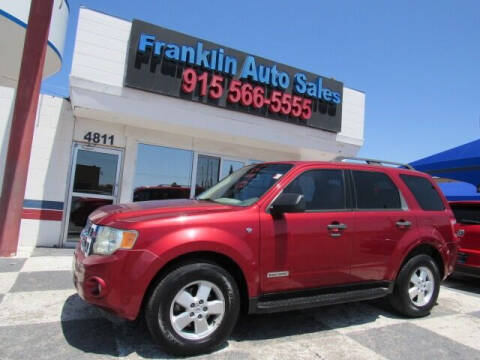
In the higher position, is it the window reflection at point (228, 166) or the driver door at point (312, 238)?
the window reflection at point (228, 166)

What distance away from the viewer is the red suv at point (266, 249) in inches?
123

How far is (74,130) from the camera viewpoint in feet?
27.4

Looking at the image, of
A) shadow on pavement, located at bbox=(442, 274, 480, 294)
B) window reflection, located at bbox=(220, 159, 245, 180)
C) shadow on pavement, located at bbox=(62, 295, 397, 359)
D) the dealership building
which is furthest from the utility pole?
shadow on pavement, located at bbox=(442, 274, 480, 294)

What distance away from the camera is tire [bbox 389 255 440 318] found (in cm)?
453

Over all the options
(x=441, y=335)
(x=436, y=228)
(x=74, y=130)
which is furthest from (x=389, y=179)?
(x=74, y=130)

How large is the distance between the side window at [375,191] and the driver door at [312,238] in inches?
8.2

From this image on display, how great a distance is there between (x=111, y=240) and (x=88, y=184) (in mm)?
5774

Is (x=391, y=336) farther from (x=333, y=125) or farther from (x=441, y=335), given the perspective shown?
(x=333, y=125)

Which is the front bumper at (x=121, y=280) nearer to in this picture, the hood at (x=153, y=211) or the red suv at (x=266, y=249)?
the red suv at (x=266, y=249)

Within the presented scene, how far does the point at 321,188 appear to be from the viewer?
4180mm

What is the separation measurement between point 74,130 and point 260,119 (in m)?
4.28

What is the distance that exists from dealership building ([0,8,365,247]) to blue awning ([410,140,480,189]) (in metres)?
2.87

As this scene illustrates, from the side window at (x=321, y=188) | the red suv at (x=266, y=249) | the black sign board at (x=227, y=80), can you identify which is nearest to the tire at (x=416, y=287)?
the red suv at (x=266, y=249)

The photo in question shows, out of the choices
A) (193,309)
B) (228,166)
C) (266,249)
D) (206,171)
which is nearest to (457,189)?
(228,166)
